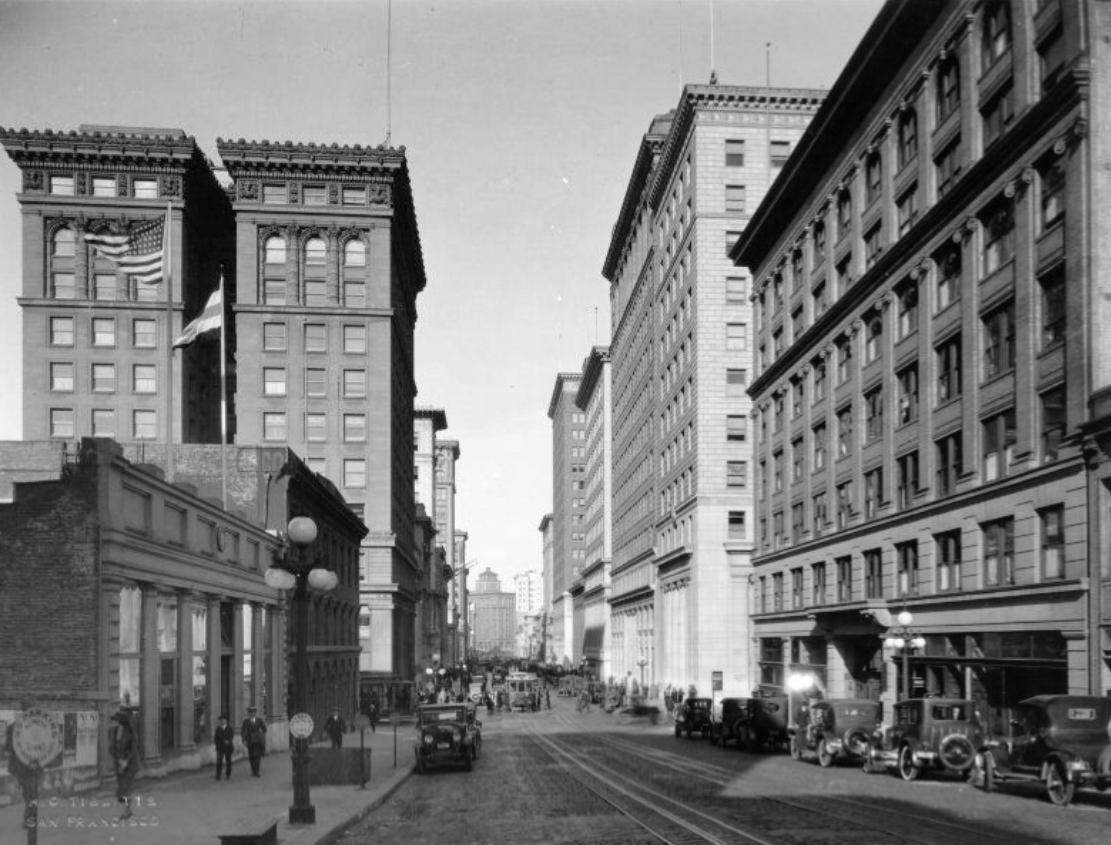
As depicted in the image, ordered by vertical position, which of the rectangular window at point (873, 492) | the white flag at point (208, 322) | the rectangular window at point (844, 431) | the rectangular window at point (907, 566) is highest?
the white flag at point (208, 322)

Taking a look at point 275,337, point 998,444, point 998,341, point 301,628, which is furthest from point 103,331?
point 301,628

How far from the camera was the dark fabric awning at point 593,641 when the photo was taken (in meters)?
144

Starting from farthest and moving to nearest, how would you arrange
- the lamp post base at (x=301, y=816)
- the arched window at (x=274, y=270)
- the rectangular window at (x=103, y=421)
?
the arched window at (x=274, y=270) → the rectangular window at (x=103, y=421) → the lamp post base at (x=301, y=816)

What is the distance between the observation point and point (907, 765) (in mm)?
29609

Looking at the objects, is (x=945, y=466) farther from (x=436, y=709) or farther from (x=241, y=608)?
(x=241, y=608)

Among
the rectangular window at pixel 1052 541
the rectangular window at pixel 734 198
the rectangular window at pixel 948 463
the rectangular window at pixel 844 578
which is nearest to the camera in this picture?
the rectangular window at pixel 1052 541

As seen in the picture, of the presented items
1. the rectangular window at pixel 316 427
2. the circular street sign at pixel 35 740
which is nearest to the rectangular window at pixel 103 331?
the rectangular window at pixel 316 427

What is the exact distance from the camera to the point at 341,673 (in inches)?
2363

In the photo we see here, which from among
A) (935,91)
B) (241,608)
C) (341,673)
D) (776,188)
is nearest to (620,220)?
(776,188)

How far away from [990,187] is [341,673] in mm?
39322

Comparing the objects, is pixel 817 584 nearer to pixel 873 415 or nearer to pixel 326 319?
pixel 873 415

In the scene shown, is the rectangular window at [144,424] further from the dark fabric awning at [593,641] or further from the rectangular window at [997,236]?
the dark fabric awning at [593,641]

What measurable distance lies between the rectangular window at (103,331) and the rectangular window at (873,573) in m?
57.9

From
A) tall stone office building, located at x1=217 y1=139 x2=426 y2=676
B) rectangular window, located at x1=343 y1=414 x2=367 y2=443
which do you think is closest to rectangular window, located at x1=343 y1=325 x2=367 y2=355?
tall stone office building, located at x1=217 y1=139 x2=426 y2=676
